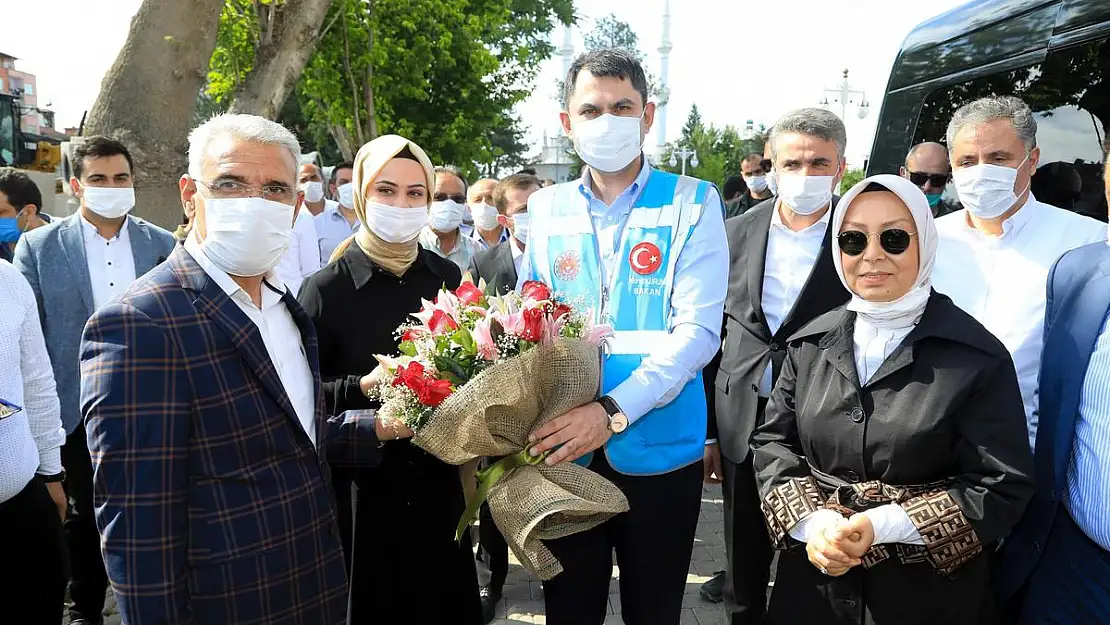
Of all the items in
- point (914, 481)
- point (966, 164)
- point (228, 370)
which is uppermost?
point (966, 164)

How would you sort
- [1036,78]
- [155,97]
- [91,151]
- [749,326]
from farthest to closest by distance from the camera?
[155,97]
[91,151]
[1036,78]
[749,326]

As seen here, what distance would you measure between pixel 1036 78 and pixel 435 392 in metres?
3.90

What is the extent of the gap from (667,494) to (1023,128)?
7.40 ft

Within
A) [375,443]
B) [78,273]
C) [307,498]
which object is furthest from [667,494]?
[78,273]

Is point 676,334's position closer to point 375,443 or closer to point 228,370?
point 375,443

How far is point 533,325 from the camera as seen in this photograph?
205 centimetres

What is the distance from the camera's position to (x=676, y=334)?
2398mm

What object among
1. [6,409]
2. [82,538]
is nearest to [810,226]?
[6,409]

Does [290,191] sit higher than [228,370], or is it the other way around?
[290,191]

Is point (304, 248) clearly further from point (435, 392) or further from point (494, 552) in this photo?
point (435, 392)

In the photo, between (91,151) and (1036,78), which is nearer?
(1036,78)

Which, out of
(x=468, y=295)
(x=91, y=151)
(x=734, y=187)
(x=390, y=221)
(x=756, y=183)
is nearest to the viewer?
(x=468, y=295)

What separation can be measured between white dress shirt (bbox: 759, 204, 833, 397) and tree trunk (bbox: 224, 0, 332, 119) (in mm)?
7406

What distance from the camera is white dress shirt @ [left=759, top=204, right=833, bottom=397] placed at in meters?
3.37
